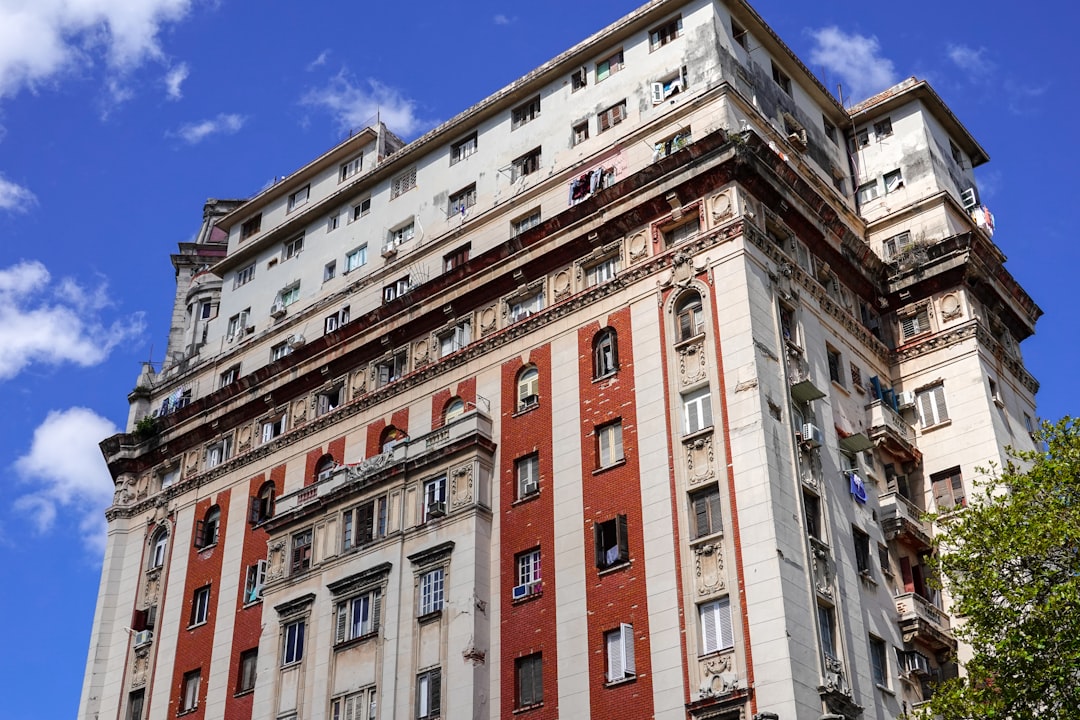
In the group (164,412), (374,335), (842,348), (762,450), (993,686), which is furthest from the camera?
(164,412)

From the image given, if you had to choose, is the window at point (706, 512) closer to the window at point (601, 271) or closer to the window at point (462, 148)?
the window at point (601, 271)

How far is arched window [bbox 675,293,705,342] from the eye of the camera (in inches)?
1833

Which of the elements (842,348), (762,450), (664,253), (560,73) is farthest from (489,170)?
(762,450)

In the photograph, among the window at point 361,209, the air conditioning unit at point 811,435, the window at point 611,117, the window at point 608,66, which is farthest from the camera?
the window at point 361,209

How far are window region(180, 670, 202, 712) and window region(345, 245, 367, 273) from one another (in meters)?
19.6

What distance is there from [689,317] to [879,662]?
43.2 ft

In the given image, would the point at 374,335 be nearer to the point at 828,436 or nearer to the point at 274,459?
the point at 274,459

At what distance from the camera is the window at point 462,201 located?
59.4m

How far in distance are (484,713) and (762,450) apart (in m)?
12.4

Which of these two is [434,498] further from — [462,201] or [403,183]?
[403,183]

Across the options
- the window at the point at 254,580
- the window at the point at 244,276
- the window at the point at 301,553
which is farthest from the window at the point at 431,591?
the window at the point at 244,276

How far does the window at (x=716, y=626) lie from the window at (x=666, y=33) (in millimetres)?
26020

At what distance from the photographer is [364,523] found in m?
50.7

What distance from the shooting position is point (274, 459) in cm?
5844
